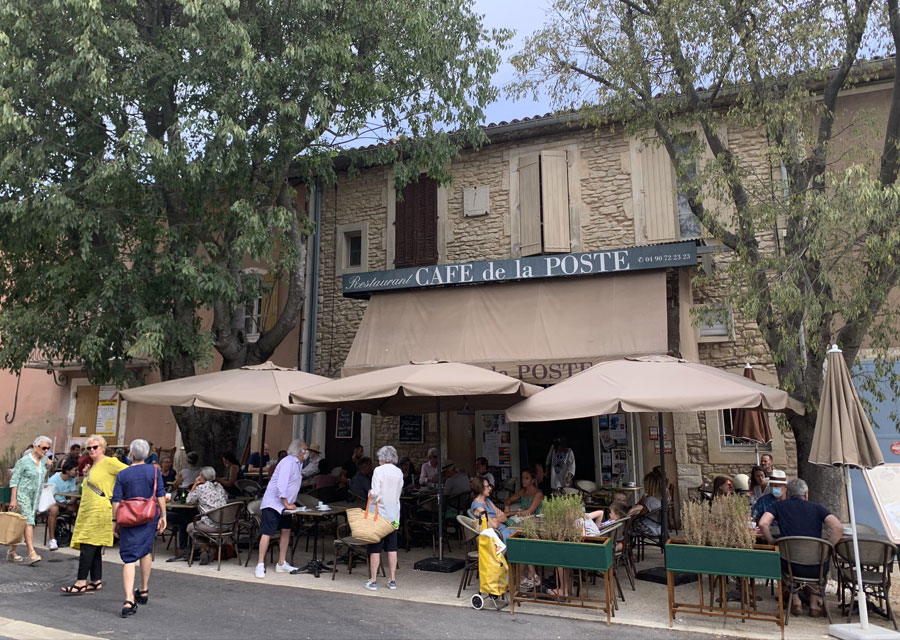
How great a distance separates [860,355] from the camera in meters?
10.1

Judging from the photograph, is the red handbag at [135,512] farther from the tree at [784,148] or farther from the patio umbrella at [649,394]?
the tree at [784,148]

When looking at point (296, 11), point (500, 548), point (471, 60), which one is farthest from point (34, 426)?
point (500, 548)

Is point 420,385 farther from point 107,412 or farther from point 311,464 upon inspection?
point 107,412

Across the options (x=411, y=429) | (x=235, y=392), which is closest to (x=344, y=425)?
(x=411, y=429)

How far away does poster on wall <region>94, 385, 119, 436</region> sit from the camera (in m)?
15.9

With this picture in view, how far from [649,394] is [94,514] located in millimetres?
5212

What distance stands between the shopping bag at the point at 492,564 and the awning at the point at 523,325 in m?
4.17

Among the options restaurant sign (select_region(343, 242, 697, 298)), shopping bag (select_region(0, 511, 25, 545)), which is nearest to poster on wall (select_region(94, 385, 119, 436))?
restaurant sign (select_region(343, 242, 697, 298))

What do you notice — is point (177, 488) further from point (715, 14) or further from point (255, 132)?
point (715, 14)

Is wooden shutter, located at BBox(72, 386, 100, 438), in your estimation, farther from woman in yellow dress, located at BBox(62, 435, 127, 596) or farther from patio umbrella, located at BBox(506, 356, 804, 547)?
patio umbrella, located at BBox(506, 356, 804, 547)

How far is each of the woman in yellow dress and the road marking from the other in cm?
83

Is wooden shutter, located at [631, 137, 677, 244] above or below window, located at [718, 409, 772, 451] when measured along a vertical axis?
above

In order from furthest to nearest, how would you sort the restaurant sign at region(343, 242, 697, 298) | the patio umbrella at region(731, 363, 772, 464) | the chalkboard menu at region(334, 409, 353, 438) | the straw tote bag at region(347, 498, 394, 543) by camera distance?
the chalkboard menu at region(334, 409, 353, 438) < the restaurant sign at region(343, 242, 697, 298) < the patio umbrella at region(731, 363, 772, 464) < the straw tote bag at region(347, 498, 394, 543)

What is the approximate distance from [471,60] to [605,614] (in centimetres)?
929
